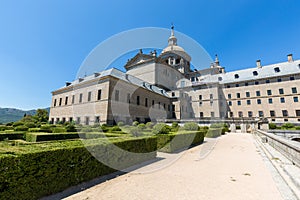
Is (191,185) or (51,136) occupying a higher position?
(51,136)

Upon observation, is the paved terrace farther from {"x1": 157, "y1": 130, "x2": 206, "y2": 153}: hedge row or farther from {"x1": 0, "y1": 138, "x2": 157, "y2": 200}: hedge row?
{"x1": 157, "y1": 130, "x2": 206, "y2": 153}: hedge row

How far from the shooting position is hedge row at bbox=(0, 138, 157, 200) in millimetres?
3021

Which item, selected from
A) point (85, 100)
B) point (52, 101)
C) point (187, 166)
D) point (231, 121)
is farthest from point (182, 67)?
point (187, 166)

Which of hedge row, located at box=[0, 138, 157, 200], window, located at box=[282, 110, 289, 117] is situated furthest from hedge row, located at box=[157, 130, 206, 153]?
window, located at box=[282, 110, 289, 117]

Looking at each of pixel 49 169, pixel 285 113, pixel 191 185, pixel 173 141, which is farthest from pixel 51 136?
A: pixel 285 113

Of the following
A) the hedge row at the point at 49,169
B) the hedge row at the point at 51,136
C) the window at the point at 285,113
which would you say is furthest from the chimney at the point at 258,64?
the hedge row at the point at 49,169

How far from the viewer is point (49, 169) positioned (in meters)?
3.63

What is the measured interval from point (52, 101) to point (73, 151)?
35.1 metres

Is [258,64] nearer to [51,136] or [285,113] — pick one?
[285,113]

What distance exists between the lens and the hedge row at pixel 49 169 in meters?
3.02

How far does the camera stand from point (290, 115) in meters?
31.0

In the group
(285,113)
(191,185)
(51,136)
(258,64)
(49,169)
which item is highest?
(258,64)

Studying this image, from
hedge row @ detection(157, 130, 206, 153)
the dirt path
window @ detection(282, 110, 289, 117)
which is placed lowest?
the dirt path

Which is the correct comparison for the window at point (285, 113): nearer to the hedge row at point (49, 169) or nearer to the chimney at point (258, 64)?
the chimney at point (258, 64)
